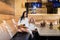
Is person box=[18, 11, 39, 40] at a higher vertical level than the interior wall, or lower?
lower

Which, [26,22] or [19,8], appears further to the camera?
[19,8]

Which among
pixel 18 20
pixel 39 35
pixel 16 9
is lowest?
pixel 39 35

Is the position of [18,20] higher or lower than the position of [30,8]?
lower

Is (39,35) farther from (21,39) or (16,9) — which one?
(16,9)

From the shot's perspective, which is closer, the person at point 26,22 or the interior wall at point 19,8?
the person at point 26,22

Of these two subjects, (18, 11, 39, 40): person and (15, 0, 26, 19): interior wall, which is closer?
(18, 11, 39, 40): person

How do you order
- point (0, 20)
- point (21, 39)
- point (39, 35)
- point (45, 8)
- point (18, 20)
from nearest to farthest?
point (21, 39) < point (0, 20) < point (39, 35) < point (18, 20) < point (45, 8)

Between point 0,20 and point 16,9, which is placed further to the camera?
point 16,9

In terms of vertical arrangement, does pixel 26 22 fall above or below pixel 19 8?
below

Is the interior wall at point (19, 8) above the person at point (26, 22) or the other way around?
above

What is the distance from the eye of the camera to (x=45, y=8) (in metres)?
4.21

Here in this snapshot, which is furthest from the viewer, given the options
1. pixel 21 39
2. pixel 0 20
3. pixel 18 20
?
pixel 18 20

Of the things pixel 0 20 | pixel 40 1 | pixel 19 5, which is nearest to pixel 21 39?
pixel 0 20

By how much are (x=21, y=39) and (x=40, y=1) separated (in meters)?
2.22
